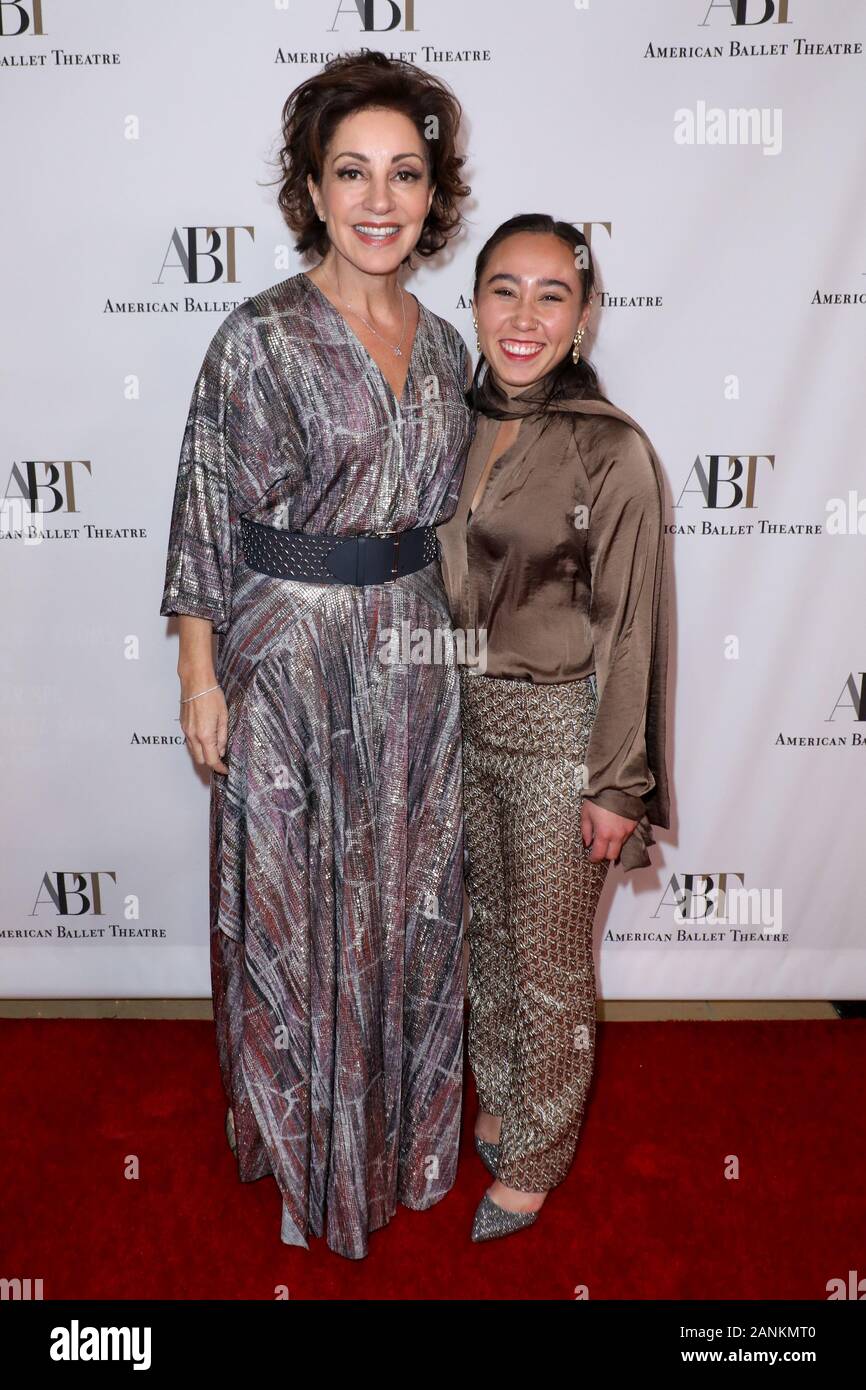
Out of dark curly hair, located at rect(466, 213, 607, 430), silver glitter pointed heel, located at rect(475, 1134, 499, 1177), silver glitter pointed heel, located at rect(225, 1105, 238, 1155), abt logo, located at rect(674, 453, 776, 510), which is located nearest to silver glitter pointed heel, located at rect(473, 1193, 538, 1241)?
silver glitter pointed heel, located at rect(475, 1134, 499, 1177)

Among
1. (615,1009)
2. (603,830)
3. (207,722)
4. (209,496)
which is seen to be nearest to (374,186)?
(209,496)

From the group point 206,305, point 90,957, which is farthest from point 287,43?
point 90,957

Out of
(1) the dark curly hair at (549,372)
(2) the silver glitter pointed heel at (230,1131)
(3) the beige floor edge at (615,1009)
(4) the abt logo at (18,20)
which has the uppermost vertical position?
(4) the abt logo at (18,20)

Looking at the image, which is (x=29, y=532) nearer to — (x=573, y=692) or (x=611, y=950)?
(x=573, y=692)

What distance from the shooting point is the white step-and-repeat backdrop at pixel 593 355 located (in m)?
2.48

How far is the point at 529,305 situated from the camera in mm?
1934

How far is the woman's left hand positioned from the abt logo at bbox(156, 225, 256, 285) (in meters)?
1.43

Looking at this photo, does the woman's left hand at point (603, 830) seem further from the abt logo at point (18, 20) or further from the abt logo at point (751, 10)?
the abt logo at point (18, 20)

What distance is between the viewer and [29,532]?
2.76m

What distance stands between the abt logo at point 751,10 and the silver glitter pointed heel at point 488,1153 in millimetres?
2354

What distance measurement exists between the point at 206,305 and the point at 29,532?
2.19ft

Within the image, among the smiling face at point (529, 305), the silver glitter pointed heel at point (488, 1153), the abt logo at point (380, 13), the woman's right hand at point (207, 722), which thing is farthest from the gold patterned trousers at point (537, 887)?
the abt logo at point (380, 13)

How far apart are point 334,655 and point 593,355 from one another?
111 cm

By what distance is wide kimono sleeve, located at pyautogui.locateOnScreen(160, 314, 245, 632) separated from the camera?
189 cm
